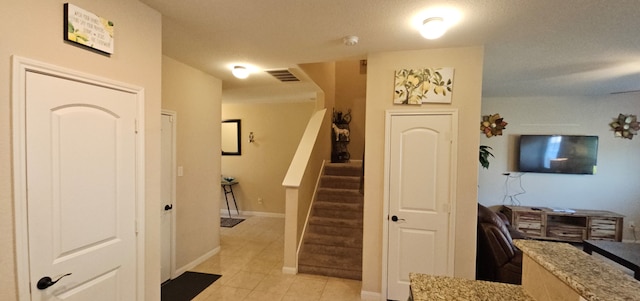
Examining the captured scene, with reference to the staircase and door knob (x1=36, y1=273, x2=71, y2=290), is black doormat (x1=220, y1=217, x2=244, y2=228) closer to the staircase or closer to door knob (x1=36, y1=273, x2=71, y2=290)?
the staircase

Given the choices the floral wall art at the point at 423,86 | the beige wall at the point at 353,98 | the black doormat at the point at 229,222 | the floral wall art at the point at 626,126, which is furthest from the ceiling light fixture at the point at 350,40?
the floral wall art at the point at 626,126

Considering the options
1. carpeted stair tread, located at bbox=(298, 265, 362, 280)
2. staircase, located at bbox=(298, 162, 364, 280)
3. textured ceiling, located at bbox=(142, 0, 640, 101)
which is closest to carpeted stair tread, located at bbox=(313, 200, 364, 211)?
staircase, located at bbox=(298, 162, 364, 280)

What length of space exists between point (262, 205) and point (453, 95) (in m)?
4.77

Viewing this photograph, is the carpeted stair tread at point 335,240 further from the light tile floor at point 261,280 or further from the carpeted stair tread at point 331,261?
the light tile floor at point 261,280

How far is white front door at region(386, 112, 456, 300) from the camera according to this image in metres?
2.55

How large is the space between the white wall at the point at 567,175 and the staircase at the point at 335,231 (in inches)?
109

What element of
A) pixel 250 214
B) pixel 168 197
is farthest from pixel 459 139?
pixel 250 214

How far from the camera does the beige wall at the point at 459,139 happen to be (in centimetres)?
Result: 249

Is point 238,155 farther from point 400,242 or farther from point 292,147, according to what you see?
point 400,242

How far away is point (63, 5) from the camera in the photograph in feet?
4.49

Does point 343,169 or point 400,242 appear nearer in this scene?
point 400,242

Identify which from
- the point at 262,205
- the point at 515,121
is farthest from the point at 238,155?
the point at 515,121

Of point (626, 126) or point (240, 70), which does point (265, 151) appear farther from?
point (626, 126)

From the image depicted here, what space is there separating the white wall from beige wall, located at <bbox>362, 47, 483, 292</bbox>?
117 inches
